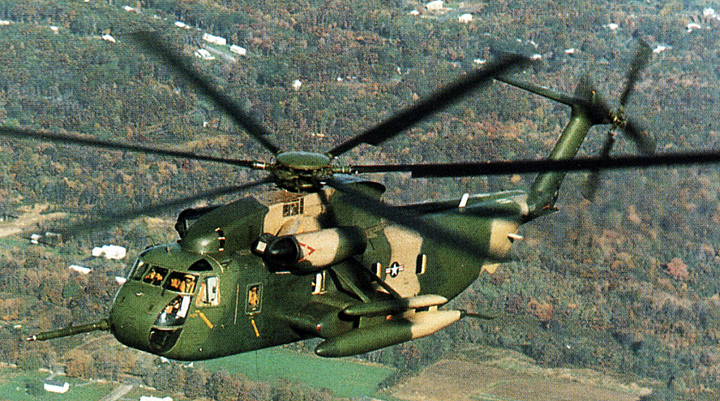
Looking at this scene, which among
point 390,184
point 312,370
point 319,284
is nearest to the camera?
point 319,284

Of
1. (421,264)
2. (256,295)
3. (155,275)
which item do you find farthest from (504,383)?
(155,275)

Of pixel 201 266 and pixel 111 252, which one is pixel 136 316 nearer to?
pixel 201 266

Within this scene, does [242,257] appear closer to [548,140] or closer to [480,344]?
[480,344]

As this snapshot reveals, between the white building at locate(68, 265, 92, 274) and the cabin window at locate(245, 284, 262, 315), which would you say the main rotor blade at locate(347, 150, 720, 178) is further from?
the white building at locate(68, 265, 92, 274)

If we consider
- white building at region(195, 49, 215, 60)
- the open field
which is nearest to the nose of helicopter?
the open field

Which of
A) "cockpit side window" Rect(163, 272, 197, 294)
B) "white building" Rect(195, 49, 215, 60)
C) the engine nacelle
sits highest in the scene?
the engine nacelle
